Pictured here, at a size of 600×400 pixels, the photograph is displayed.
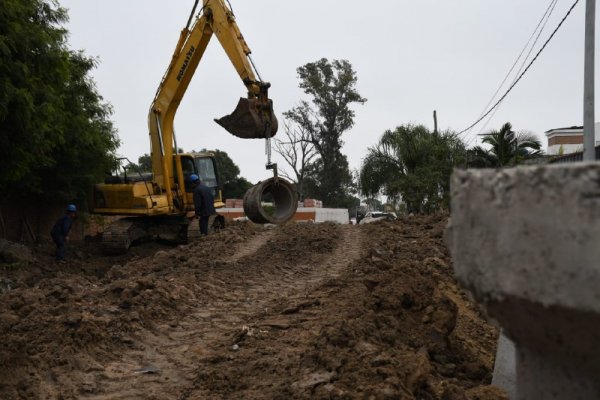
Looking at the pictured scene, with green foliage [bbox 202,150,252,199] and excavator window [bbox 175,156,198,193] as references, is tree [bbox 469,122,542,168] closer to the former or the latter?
excavator window [bbox 175,156,198,193]

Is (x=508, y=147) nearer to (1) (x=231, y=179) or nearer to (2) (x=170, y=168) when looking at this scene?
(2) (x=170, y=168)

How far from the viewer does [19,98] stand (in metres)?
13.0

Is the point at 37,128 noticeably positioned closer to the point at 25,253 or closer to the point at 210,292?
the point at 25,253

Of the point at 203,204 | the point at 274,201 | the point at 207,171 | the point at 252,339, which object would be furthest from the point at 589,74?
the point at 207,171

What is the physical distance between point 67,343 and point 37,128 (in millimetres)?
9852

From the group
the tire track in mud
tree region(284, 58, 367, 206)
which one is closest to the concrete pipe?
the tire track in mud

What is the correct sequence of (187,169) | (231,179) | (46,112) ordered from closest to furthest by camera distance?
(46,112), (187,169), (231,179)

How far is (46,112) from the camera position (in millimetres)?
13906

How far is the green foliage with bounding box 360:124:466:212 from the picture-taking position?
→ 92.2 feet

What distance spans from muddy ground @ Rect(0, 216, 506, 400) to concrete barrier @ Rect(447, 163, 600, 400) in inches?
83.3

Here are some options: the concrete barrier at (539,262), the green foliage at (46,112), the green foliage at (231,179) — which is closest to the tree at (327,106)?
the green foliage at (231,179)

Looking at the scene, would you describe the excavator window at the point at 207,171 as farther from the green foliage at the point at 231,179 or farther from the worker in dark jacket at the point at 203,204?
the green foliage at the point at 231,179

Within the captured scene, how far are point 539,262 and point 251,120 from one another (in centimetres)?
1105

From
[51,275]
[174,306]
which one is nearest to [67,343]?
[174,306]
